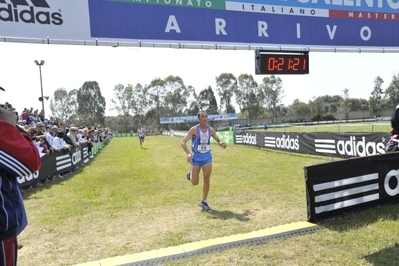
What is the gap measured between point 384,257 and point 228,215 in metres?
2.44

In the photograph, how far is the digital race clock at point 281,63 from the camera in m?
7.82

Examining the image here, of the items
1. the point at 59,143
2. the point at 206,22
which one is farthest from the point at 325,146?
the point at 59,143

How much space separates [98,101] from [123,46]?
9556 cm

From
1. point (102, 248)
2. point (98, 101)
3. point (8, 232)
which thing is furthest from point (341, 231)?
point (98, 101)

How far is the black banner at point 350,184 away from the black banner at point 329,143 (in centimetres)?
549

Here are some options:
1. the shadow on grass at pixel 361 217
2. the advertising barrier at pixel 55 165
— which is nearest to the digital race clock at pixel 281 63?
the shadow on grass at pixel 361 217

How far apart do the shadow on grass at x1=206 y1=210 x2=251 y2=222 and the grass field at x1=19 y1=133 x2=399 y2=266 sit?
0.06 feet

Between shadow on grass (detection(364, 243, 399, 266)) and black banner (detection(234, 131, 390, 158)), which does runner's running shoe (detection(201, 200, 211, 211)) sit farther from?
black banner (detection(234, 131, 390, 158))

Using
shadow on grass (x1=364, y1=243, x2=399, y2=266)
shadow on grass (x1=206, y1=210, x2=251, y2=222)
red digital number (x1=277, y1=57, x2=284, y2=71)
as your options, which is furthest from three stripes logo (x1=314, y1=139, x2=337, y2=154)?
shadow on grass (x1=364, y1=243, x2=399, y2=266)

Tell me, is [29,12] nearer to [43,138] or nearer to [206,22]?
[206,22]

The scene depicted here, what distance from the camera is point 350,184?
4574 mm

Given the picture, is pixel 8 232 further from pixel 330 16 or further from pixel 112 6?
pixel 330 16

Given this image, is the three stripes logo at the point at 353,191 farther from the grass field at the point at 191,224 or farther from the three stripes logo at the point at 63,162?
the three stripes logo at the point at 63,162

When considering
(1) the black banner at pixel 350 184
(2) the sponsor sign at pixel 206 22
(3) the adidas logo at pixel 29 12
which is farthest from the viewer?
(2) the sponsor sign at pixel 206 22
